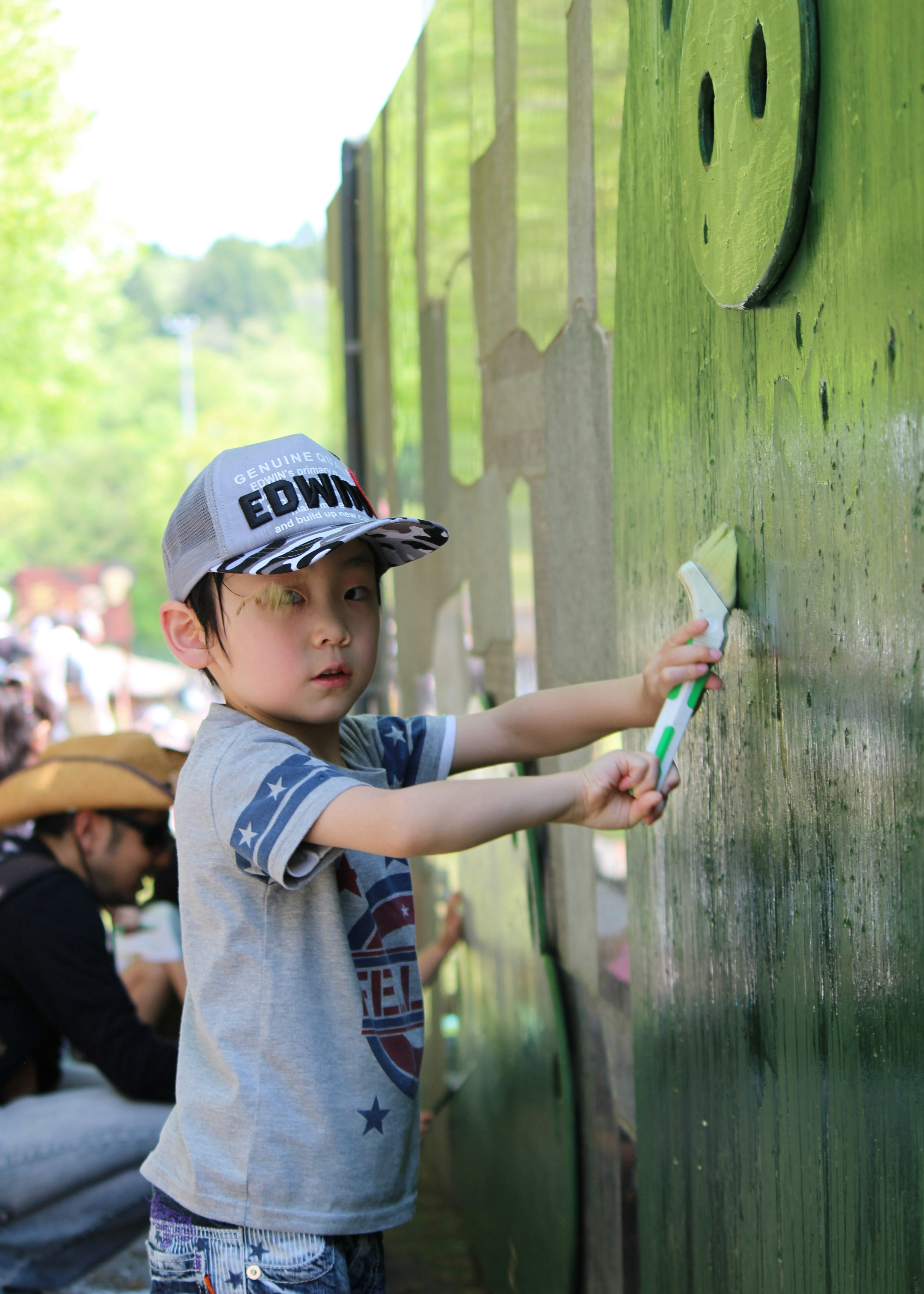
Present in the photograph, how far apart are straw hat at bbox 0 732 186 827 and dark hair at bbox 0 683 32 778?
1.49m

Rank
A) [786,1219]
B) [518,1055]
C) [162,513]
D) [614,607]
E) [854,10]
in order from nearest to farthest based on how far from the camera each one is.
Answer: [854,10] → [786,1219] → [614,607] → [518,1055] → [162,513]

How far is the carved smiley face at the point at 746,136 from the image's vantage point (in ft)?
3.35

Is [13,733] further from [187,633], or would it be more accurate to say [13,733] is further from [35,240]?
[35,240]

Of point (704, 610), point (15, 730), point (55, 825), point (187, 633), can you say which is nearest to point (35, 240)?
point (15, 730)

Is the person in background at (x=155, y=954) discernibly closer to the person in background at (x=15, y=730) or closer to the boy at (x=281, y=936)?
the person in background at (x=15, y=730)

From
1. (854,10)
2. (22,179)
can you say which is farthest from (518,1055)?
(22,179)

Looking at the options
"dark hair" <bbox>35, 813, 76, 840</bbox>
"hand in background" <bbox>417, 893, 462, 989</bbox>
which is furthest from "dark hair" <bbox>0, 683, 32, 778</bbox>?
"hand in background" <bbox>417, 893, 462, 989</bbox>

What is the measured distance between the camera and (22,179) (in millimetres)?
13656

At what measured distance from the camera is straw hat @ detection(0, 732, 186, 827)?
277cm

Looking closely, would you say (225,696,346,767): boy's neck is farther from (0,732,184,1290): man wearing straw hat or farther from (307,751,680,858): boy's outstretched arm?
(0,732,184,1290): man wearing straw hat

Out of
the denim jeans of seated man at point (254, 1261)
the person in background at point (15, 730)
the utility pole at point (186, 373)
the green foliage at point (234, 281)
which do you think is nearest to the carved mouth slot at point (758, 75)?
the denim jeans of seated man at point (254, 1261)

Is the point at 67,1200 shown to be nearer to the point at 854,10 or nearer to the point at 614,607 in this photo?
the point at 614,607

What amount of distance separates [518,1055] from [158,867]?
971 mm

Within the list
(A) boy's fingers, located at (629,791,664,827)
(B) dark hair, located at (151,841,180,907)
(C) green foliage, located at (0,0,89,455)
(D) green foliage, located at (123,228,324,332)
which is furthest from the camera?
(D) green foliage, located at (123,228,324,332)
